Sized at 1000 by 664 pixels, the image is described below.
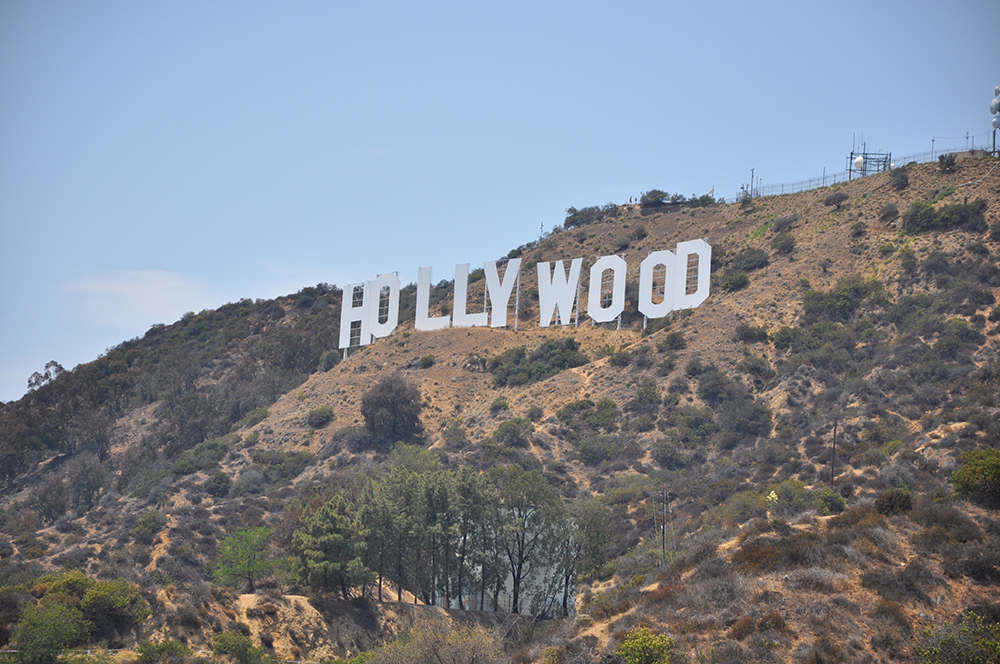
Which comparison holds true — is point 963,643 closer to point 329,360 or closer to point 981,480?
point 981,480

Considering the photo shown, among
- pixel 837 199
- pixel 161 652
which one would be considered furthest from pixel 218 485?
A: pixel 837 199

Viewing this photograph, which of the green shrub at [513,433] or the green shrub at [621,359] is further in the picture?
the green shrub at [621,359]

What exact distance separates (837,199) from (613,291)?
18.5m

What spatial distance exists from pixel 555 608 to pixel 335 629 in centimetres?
963

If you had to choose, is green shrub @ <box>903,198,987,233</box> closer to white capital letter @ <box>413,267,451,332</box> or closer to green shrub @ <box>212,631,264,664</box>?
white capital letter @ <box>413,267,451,332</box>

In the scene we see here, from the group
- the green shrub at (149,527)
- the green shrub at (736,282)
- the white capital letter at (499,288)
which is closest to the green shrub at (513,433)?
the white capital letter at (499,288)

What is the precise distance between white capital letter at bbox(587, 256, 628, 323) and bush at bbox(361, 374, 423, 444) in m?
13.5

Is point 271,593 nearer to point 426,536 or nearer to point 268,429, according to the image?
point 426,536

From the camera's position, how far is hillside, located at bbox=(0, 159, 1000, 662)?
24.5m

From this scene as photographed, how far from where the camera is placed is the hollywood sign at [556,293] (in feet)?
191

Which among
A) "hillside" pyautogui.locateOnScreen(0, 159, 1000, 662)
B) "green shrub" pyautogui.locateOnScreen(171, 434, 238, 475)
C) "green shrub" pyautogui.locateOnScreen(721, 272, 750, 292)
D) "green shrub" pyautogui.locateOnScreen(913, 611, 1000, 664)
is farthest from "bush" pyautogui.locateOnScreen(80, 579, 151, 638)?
"green shrub" pyautogui.locateOnScreen(721, 272, 750, 292)

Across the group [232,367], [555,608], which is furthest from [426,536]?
[232,367]

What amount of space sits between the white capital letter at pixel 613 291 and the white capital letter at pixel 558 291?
1.33 meters

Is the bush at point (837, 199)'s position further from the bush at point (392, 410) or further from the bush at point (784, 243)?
the bush at point (392, 410)
